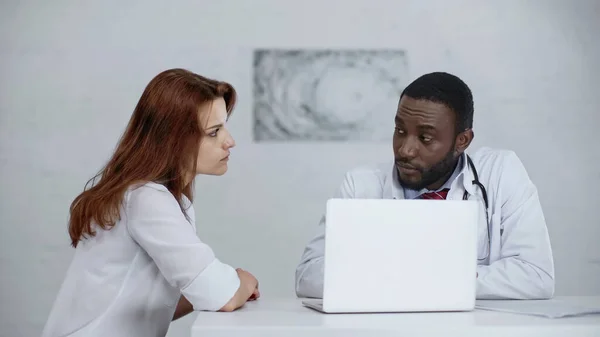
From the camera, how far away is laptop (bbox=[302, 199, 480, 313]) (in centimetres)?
154

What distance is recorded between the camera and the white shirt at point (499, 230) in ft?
6.89

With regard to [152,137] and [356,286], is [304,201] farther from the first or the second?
[356,286]

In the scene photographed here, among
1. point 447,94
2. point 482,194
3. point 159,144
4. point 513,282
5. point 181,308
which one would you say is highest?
point 447,94

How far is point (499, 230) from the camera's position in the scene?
7.93ft

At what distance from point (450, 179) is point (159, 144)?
1080mm

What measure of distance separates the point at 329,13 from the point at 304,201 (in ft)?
3.17

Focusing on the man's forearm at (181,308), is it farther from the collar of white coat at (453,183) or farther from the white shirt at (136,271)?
the collar of white coat at (453,183)

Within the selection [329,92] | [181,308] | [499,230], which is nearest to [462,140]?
[499,230]

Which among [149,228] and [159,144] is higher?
[159,144]

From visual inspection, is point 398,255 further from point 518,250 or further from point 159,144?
point 518,250

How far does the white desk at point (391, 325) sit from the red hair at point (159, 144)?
0.46m

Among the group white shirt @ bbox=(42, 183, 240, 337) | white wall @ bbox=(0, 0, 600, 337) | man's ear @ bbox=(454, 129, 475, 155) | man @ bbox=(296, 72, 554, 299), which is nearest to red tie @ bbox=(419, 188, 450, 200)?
man @ bbox=(296, 72, 554, 299)

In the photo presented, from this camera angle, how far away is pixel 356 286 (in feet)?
5.09

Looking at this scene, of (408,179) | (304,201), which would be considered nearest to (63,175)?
(304,201)
